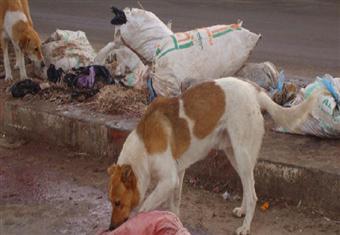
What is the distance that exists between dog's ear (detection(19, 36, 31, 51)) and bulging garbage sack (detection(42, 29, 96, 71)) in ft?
0.83

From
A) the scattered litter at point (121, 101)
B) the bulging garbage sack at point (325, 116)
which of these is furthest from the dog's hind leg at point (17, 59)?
the bulging garbage sack at point (325, 116)

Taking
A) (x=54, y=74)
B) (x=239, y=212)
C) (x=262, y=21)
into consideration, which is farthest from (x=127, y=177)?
(x=262, y=21)

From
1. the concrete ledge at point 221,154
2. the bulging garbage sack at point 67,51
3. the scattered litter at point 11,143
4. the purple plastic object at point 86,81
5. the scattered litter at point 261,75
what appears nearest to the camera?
the concrete ledge at point 221,154

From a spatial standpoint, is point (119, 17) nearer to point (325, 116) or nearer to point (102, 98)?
point (102, 98)

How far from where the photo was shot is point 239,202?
5.30 metres

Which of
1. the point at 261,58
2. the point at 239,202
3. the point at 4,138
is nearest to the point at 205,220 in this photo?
the point at 239,202

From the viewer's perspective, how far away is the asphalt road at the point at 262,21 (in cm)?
969

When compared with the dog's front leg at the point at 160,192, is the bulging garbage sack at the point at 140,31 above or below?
above

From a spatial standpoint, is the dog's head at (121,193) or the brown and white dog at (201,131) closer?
the dog's head at (121,193)

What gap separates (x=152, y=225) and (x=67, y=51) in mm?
3867

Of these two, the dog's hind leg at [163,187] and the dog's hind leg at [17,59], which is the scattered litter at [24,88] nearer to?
the dog's hind leg at [17,59]

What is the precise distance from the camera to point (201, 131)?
470 cm

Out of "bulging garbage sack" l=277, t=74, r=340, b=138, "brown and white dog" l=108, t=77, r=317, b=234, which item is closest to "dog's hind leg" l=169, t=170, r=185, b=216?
"brown and white dog" l=108, t=77, r=317, b=234

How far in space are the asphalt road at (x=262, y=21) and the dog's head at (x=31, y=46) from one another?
297cm
